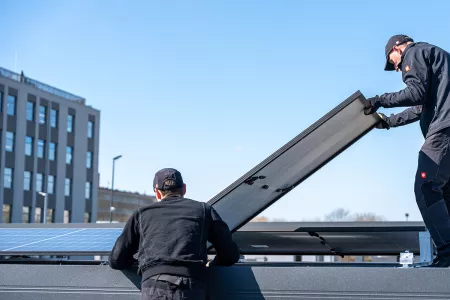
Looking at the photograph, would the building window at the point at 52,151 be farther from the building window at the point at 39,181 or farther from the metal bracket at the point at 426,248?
the metal bracket at the point at 426,248

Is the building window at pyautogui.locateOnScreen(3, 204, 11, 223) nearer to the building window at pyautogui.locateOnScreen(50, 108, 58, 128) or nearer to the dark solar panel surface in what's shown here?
the building window at pyautogui.locateOnScreen(50, 108, 58, 128)

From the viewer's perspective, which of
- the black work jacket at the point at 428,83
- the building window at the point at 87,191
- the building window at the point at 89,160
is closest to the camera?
the black work jacket at the point at 428,83

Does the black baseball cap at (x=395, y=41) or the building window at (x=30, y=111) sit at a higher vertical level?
the building window at (x=30, y=111)

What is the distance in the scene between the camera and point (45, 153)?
201 ft

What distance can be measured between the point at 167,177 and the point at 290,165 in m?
0.85

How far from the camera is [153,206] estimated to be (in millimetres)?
3414

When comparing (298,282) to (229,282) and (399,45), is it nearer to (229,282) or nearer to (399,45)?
(229,282)

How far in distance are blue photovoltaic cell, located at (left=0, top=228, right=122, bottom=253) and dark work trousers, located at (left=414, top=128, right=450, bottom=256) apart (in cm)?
187

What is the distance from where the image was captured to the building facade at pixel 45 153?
56281 millimetres

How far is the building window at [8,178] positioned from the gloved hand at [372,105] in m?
55.2

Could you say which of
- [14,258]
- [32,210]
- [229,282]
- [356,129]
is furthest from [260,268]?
[32,210]

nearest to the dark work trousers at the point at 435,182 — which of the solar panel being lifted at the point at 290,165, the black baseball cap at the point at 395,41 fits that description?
the solar panel being lifted at the point at 290,165

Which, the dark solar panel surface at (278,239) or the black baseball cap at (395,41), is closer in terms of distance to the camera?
the black baseball cap at (395,41)

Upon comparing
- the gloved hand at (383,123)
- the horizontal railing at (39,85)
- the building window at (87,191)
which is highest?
the horizontal railing at (39,85)
